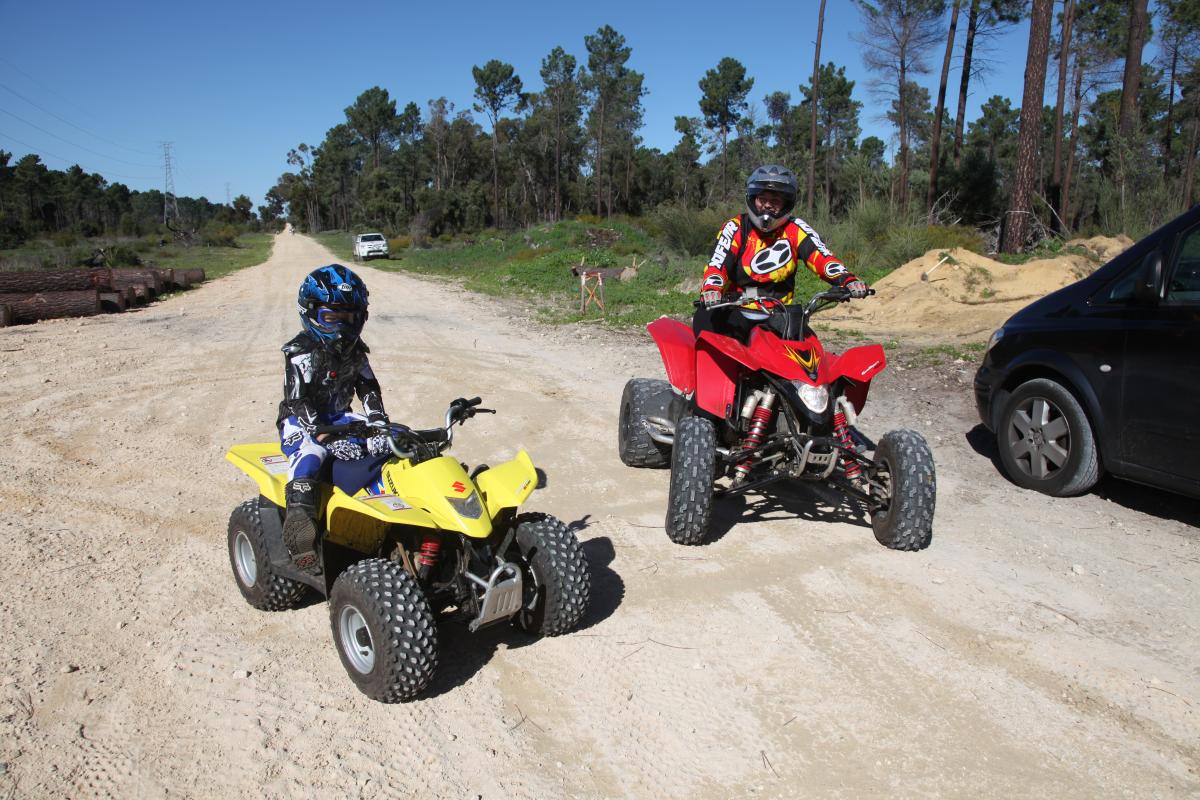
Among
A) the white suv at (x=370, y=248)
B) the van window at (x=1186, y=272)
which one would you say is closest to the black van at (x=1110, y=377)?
the van window at (x=1186, y=272)

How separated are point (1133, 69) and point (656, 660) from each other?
22937 millimetres

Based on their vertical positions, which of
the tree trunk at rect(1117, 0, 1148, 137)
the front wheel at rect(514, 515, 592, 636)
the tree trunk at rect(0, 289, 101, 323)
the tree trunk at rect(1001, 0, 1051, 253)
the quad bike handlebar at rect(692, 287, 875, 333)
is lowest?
the front wheel at rect(514, 515, 592, 636)

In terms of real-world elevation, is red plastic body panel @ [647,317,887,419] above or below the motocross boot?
above

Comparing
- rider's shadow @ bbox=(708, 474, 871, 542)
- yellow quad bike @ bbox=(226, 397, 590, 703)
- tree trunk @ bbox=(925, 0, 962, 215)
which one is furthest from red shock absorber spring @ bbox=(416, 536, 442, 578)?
tree trunk @ bbox=(925, 0, 962, 215)

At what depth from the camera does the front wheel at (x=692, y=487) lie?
4531mm

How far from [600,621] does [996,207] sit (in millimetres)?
29853

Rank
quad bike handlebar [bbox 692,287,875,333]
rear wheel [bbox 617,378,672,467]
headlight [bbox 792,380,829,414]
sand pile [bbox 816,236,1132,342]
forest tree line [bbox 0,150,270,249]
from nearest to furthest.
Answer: headlight [bbox 792,380,829,414]
quad bike handlebar [bbox 692,287,875,333]
rear wheel [bbox 617,378,672,467]
sand pile [bbox 816,236,1132,342]
forest tree line [bbox 0,150,270,249]

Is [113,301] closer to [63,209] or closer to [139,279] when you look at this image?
[139,279]

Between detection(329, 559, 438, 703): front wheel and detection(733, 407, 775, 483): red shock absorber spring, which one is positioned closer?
detection(329, 559, 438, 703): front wheel

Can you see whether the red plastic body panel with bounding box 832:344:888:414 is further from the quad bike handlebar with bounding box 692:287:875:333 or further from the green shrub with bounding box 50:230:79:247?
the green shrub with bounding box 50:230:79:247

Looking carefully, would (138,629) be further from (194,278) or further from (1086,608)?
(194,278)

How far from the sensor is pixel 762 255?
5.45 meters

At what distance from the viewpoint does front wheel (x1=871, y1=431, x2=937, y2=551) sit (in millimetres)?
4410

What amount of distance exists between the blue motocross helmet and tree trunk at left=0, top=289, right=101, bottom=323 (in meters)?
13.6
